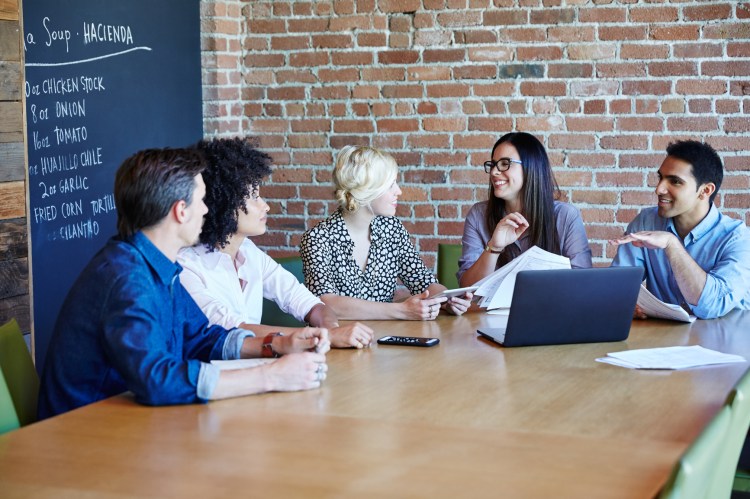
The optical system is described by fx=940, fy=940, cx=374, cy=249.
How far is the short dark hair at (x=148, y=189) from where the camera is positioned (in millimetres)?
2160

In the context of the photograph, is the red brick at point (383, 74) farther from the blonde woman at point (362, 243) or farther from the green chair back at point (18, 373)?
the green chair back at point (18, 373)

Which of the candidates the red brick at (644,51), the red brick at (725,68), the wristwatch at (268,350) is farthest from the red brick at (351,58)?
the wristwatch at (268,350)

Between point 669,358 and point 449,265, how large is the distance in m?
1.55

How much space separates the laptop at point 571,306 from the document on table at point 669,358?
0.14m

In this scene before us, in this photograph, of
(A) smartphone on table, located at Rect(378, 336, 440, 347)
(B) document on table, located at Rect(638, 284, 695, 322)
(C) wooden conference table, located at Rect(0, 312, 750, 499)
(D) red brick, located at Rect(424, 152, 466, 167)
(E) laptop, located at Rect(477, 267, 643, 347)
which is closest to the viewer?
(C) wooden conference table, located at Rect(0, 312, 750, 499)

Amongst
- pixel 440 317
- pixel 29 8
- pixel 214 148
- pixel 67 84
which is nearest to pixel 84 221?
pixel 67 84

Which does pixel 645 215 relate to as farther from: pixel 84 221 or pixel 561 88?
pixel 84 221

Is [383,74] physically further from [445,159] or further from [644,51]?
[644,51]

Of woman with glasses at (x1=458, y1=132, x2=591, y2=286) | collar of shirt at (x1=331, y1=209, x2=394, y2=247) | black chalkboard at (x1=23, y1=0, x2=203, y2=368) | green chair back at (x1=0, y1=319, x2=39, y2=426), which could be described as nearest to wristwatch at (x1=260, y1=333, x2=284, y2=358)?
green chair back at (x1=0, y1=319, x2=39, y2=426)

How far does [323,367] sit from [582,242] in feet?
5.72

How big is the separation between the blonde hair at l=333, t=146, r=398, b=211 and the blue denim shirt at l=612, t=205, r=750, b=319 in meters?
0.91

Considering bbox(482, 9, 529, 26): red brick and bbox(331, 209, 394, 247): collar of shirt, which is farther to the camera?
bbox(482, 9, 529, 26): red brick

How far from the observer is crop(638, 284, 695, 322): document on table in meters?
2.96

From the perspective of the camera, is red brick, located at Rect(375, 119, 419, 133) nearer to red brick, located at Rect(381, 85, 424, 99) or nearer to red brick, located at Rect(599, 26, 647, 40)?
red brick, located at Rect(381, 85, 424, 99)
